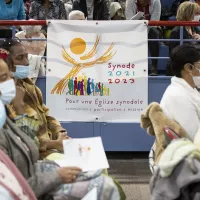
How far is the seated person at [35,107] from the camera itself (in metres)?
3.53

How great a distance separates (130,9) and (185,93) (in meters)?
4.09

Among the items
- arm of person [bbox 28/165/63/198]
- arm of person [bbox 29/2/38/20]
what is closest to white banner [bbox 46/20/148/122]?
arm of person [bbox 29/2/38/20]

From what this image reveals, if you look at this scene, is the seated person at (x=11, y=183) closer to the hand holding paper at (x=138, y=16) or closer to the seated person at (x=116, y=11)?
the hand holding paper at (x=138, y=16)

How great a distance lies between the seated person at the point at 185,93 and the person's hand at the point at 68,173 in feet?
2.54

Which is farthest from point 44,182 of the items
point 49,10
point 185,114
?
point 49,10

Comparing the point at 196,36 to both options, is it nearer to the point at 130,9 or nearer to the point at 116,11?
the point at 130,9

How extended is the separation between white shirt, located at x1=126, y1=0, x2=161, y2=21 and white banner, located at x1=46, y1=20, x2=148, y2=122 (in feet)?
6.54

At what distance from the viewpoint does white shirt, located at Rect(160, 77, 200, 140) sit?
3.36m

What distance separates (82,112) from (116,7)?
294cm

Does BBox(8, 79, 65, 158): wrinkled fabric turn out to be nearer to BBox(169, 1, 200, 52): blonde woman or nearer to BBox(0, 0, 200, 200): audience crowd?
BBox(0, 0, 200, 200): audience crowd

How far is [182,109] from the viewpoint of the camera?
340 centimetres

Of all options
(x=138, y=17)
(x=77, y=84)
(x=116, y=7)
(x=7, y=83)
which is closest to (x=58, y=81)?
(x=77, y=84)

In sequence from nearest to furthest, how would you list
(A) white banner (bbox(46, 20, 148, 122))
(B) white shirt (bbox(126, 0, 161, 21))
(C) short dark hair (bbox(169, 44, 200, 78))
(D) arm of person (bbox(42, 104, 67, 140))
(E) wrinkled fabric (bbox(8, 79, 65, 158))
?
(E) wrinkled fabric (bbox(8, 79, 65, 158)) → (C) short dark hair (bbox(169, 44, 200, 78)) → (D) arm of person (bbox(42, 104, 67, 140)) → (A) white banner (bbox(46, 20, 148, 122)) → (B) white shirt (bbox(126, 0, 161, 21))

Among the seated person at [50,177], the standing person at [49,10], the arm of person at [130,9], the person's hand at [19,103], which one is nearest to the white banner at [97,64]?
the standing person at [49,10]
